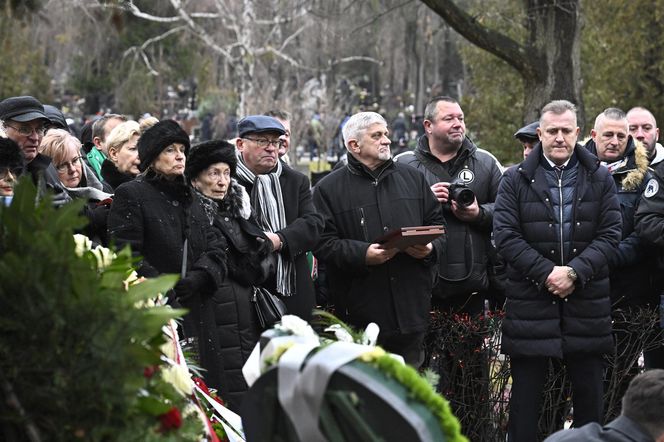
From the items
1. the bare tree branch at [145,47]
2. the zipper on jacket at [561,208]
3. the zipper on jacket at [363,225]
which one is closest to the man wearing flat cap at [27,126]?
the zipper on jacket at [363,225]

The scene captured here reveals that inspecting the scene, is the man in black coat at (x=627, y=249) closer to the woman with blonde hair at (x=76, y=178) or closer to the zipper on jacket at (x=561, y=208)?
the zipper on jacket at (x=561, y=208)

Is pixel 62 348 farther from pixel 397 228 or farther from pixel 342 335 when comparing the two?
pixel 397 228

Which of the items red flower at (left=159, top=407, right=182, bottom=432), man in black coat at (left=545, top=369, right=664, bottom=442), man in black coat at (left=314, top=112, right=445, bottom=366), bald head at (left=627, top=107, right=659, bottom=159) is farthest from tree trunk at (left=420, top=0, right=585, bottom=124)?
red flower at (left=159, top=407, right=182, bottom=432)

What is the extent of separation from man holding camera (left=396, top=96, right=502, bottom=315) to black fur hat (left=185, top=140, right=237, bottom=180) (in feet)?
5.06

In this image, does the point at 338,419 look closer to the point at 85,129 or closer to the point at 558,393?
the point at 558,393

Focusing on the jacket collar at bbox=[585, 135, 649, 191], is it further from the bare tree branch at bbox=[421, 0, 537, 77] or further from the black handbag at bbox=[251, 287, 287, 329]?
the bare tree branch at bbox=[421, 0, 537, 77]

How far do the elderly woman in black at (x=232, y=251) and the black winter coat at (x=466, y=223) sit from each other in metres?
1.35

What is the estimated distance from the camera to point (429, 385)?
3311mm

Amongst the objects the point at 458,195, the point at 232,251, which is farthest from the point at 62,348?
the point at 458,195

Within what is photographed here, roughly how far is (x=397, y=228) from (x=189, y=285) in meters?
1.59

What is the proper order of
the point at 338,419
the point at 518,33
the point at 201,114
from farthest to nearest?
the point at 201,114 → the point at 518,33 → the point at 338,419

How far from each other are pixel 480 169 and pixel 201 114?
126 ft

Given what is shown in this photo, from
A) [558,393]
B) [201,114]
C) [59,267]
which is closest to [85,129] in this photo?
[558,393]

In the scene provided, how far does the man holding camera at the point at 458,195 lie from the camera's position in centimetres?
786
